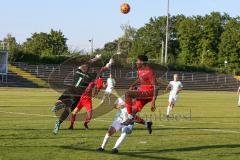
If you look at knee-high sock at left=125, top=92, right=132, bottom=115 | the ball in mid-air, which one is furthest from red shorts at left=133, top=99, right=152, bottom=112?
the ball in mid-air

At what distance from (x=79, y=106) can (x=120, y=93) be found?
4.11m

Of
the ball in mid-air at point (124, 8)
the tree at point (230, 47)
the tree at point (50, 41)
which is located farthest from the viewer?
the tree at point (50, 41)

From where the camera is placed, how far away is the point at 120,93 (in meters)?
14.5

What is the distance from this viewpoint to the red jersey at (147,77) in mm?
13781

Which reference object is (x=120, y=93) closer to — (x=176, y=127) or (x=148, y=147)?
(x=148, y=147)

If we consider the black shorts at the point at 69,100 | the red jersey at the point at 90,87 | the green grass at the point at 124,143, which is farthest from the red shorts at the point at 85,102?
the green grass at the point at 124,143

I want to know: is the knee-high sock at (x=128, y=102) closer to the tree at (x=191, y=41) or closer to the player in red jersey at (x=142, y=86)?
the player in red jersey at (x=142, y=86)

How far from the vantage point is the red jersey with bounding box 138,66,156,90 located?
45.2 ft

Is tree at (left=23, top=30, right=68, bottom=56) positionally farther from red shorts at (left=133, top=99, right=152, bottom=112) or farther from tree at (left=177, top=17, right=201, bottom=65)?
red shorts at (left=133, top=99, right=152, bottom=112)

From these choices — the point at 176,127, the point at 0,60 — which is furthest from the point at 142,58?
the point at 0,60

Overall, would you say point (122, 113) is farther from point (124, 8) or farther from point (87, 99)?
point (124, 8)

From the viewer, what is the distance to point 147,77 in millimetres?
13773

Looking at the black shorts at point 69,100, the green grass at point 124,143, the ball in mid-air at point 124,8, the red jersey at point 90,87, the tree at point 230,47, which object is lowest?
the green grass at point 124,143

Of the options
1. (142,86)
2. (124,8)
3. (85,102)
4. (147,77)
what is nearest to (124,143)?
(142,86)
